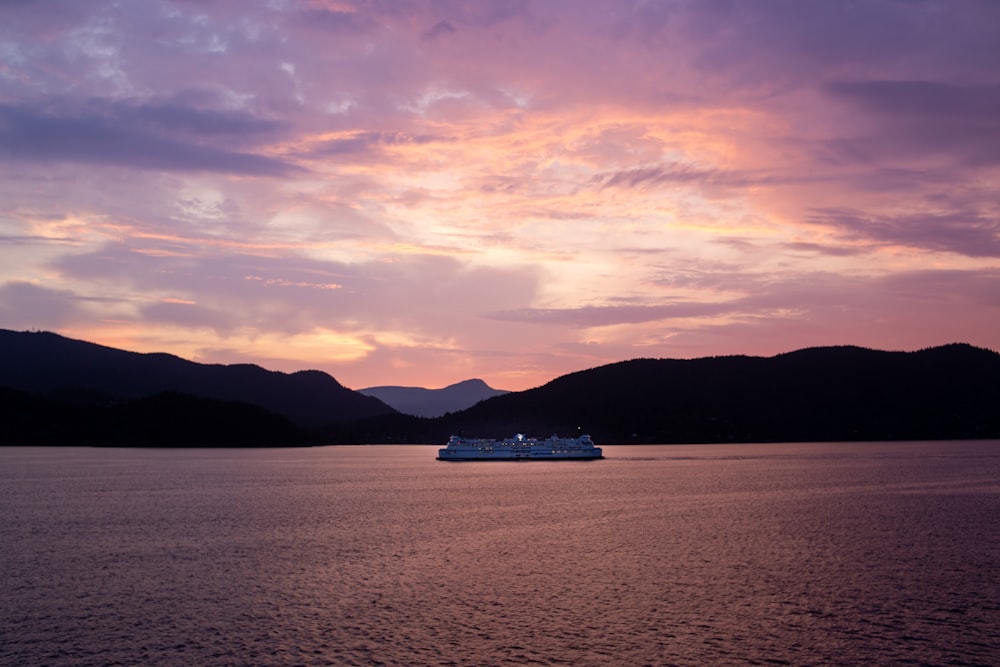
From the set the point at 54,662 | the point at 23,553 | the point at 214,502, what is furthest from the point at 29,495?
the point at 54,662

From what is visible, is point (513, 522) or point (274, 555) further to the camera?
point (513, 522)

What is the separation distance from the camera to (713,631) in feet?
144

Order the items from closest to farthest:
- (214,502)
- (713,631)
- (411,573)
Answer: (713,631), (411,573), (214,502)

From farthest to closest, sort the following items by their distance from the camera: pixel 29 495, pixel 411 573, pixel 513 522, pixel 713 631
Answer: pixel 29 495 < pixel 513 522 < pixel 411 573 < pixel 713 631

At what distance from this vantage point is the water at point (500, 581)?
4094cm

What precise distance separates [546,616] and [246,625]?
54.3 ft

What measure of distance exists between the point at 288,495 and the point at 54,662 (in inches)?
3589

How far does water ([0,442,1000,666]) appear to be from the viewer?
134 feet

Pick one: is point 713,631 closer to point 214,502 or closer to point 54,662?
point 54,662

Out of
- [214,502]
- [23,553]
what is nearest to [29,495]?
[214,502]

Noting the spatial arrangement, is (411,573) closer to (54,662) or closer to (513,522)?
(54,662)

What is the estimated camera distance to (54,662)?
3828cm

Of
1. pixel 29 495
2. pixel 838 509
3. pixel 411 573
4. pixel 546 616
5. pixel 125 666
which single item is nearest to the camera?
pixel 125 666

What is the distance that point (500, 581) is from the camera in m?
57.3
